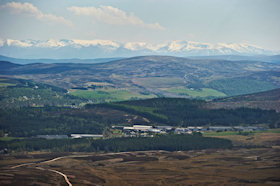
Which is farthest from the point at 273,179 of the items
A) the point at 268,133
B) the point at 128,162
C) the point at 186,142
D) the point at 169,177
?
the point at 268,133

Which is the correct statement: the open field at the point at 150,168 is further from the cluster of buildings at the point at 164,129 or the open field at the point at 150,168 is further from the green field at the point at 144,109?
the green field at the point at 144,109

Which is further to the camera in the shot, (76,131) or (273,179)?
(76,131)

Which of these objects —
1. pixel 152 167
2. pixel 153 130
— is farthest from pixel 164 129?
pixel 152 167

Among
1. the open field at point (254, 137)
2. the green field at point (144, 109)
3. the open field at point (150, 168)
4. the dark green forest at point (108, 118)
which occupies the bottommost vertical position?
the open field at point (150, 168)

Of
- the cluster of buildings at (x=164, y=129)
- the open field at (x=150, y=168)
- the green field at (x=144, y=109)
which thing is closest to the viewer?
the open field at (x=150, y=168)

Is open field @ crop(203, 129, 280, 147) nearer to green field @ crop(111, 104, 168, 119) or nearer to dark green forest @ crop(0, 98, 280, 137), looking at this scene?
dark green forest @ crop(0, 98, 280, 137)

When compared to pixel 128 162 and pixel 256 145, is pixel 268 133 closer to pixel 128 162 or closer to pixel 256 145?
pixel 256 145

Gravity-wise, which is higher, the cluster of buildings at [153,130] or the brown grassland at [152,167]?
the cluster of buildings at [153,130]

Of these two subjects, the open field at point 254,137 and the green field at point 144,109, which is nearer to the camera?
the open field at point 254,137

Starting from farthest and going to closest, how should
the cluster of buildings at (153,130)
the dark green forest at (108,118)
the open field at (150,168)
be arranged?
the dark green forest at (108,118)
the cluster of buildings at (153,130)
the open field at (150,168)

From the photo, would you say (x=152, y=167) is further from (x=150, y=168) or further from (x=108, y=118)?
(x=108, y=118)

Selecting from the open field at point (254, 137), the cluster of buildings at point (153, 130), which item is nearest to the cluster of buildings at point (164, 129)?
the cluster of buildings at point (153, 130)
